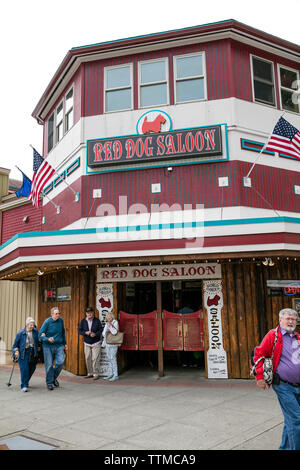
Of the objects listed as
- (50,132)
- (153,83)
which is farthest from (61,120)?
(153,83)

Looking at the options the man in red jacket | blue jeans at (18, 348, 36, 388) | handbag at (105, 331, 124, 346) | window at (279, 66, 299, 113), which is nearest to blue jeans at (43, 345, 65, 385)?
blue jeans at (18, 348, 36, 388)

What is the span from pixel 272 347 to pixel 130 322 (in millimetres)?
6545

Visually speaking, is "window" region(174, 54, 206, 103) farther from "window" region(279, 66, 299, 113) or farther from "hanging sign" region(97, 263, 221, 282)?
"hanging sign" region(97, 263, 221, 282)

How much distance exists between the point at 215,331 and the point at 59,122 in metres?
9.39

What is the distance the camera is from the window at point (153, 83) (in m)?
12.5

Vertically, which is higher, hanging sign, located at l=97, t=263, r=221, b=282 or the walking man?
hanging sign, located at l=97, t=263, r=221, b=282

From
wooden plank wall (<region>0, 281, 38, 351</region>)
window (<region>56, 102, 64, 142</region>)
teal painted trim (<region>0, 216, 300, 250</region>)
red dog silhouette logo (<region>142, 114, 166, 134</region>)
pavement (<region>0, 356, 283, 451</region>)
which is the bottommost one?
pavement (<region>0, 356, 283, 451</region>)

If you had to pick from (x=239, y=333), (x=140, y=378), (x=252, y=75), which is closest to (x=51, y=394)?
(x=140, y=378)

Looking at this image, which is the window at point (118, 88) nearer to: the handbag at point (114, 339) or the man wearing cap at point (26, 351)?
the handbag at point (114, 339)

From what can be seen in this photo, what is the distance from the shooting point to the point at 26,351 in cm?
948

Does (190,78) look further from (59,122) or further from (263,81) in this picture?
(59,122)

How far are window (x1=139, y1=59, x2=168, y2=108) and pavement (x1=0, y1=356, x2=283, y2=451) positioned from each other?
8.14 metres

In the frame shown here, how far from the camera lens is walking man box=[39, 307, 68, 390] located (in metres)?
9.48

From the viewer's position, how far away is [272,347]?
16.1 feet
